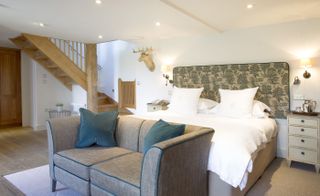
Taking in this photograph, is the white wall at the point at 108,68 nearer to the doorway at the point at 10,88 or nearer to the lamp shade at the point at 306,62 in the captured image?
the doorway at the point at 10,88

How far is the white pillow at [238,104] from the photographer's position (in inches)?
140

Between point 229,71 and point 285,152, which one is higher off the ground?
point 229,71

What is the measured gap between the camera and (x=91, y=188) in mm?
2180

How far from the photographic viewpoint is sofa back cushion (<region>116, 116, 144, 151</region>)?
272cm

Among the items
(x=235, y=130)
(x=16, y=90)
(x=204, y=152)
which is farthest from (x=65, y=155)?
(x=16, y=90)

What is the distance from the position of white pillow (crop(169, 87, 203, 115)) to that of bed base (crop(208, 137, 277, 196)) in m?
1.30

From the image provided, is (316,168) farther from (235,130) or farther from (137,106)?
(137,106)

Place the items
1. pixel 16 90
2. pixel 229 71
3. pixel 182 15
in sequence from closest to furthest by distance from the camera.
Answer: pixel 182 15 < pixel 229 71 < pixel 16 90

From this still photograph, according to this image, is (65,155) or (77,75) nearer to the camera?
(65,155)

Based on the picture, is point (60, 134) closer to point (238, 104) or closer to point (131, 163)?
point (131, 163)

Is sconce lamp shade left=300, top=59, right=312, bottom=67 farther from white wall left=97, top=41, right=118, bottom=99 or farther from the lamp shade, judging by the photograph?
white wall left=97, top=41, right=118, bottom=99

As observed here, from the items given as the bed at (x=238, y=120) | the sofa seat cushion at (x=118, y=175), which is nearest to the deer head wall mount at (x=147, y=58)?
the bed at (x=238, y=120)

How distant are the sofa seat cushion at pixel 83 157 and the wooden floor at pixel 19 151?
0.71 meters

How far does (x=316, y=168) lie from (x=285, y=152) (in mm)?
619
